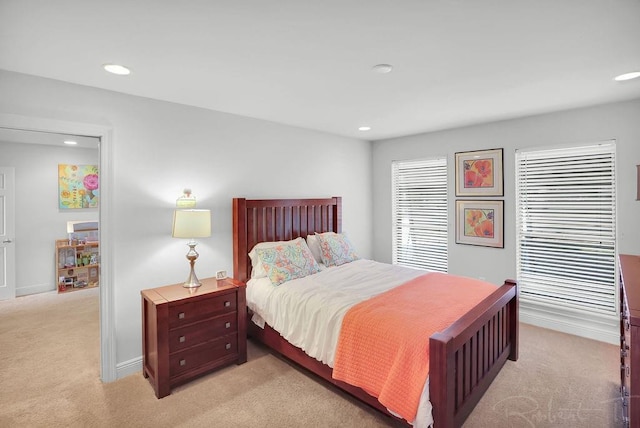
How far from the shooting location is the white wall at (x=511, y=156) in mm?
3240

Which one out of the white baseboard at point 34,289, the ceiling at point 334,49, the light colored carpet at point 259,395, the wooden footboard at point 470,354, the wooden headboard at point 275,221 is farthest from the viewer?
the white baseboard at point 34,289

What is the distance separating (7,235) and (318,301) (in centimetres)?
533

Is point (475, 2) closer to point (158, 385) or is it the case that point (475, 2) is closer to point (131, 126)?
point (131, 126)

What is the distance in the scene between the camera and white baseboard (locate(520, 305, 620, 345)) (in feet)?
11.1

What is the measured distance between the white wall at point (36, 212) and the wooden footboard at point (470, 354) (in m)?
6.26

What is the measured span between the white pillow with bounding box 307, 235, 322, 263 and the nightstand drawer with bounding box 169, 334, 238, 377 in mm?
1389

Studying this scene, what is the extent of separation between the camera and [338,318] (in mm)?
2455

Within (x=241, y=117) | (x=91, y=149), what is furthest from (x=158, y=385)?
(x=91, y=149)

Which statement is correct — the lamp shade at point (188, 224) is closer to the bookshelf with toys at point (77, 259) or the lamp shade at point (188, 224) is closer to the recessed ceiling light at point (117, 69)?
the recessed ceiling light at point (117, 69)

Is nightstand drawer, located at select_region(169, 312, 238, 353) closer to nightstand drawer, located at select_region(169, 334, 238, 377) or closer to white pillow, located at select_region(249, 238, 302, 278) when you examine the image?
nightstand drawer, located at select_region(169, 334, 238, 377)

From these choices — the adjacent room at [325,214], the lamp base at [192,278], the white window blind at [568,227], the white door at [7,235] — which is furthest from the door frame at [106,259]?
the white window blind at [568,227]

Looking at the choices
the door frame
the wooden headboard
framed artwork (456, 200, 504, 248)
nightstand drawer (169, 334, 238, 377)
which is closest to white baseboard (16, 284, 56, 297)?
the door frame

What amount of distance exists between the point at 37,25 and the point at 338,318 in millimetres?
2582

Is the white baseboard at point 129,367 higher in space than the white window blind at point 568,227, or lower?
lower
